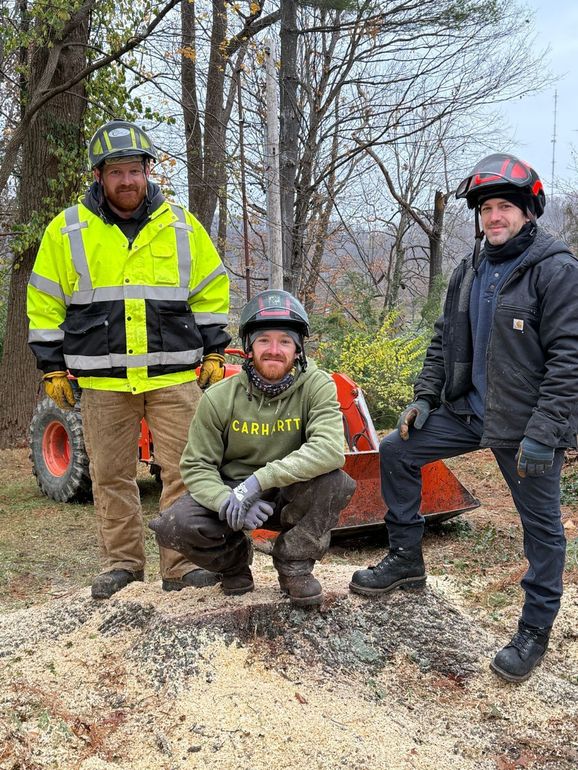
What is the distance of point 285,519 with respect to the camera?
3.24 meters

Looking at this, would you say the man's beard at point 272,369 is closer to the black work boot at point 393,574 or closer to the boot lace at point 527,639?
the black work boot at point 393,574

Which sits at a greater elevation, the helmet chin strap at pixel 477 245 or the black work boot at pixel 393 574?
the helmet chin strap at pixel 477 245

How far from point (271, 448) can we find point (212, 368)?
842 millimetres

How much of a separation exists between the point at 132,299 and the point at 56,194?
570cm

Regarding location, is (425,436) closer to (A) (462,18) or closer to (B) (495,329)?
(B) (495,329)

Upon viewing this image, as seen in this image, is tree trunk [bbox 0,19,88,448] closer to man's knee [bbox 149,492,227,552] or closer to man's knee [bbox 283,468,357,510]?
man's knee [bbox 149,492,227,552]

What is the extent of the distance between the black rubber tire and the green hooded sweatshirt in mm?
3694

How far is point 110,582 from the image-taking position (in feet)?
12.1

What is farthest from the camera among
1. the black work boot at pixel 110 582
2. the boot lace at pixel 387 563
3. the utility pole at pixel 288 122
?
the utility pole at pixel 288 122

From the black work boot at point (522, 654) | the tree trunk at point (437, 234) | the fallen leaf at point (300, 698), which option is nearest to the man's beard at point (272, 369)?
the fallen leaf at point (300, 698)

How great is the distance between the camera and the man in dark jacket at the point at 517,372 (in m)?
2.83

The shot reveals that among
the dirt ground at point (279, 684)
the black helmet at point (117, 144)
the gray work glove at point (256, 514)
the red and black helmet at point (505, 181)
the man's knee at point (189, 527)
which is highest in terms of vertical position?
the black helmet at point (117, 144)

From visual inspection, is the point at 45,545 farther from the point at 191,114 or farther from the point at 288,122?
the point at 191,114

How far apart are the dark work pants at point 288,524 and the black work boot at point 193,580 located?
1.37 ft
